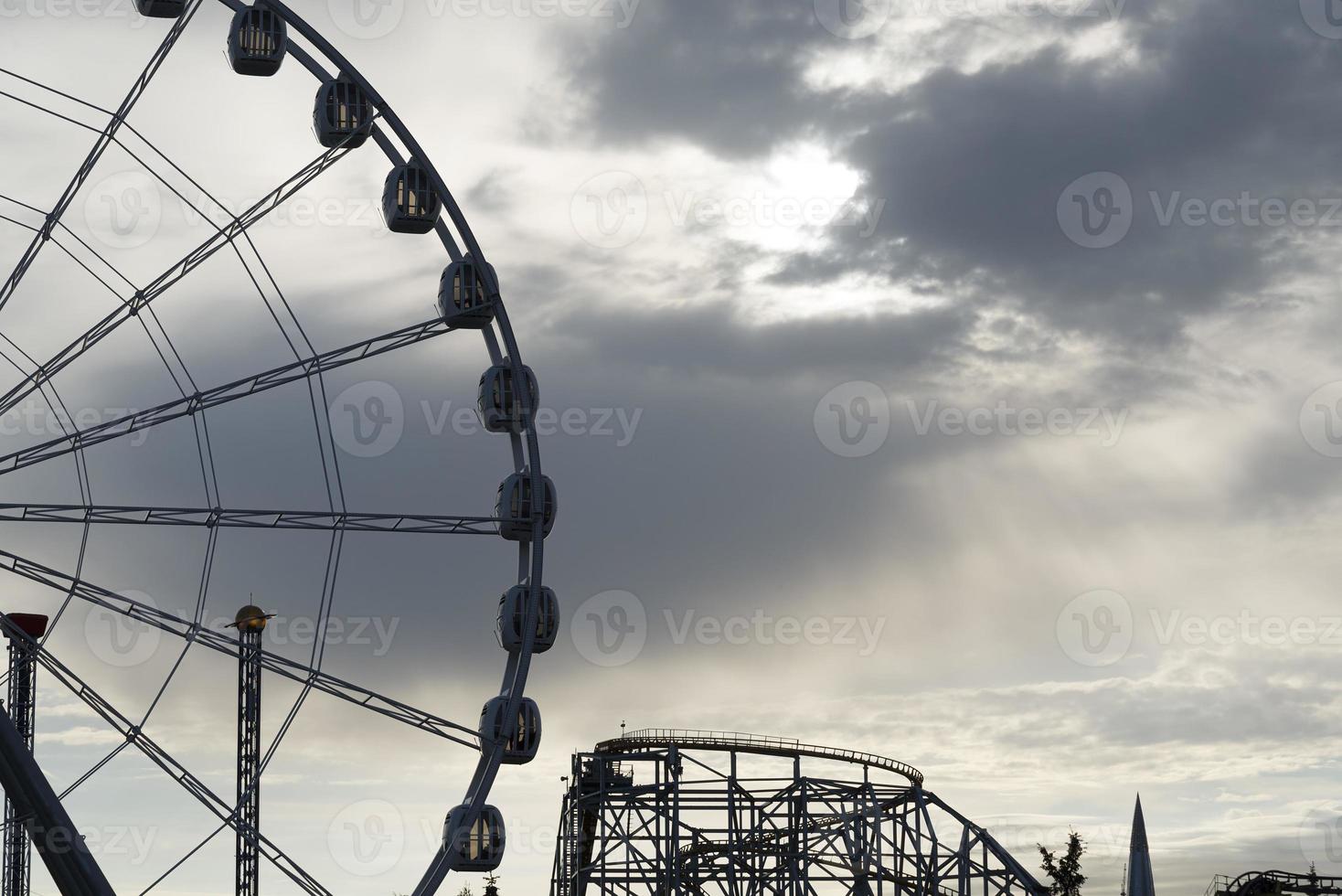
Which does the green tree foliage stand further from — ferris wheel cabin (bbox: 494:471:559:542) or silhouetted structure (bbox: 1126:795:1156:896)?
ferris wheel cabin (bbox: 494:471:559:542)

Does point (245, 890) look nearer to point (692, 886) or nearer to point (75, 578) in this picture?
point (75, 578)

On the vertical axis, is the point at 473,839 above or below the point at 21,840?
below

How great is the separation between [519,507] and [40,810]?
13.3 m

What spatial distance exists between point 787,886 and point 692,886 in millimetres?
3605

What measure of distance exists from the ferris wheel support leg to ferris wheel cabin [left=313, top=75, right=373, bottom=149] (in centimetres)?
1569

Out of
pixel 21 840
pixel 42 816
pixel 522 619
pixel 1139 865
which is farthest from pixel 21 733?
pixel 1139 865

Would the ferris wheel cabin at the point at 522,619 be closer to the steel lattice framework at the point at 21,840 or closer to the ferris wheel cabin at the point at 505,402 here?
the ferris wheel cabin at the point at 505,402

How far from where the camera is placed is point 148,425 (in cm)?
3588

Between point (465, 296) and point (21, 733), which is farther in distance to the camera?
point (21, 733)

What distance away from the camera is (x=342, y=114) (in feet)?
131

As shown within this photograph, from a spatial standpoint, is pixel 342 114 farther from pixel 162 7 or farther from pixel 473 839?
pixel 473 839

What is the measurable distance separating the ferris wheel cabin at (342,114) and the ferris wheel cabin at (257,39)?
1243mm

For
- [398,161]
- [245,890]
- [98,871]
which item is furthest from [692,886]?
[98,871]

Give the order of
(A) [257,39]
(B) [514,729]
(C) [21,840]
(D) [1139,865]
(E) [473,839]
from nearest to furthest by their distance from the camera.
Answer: (E) [473,839]
(B) [514,729]
(A) [257,39]
(C) [21,840]
(D) [1139,865]
